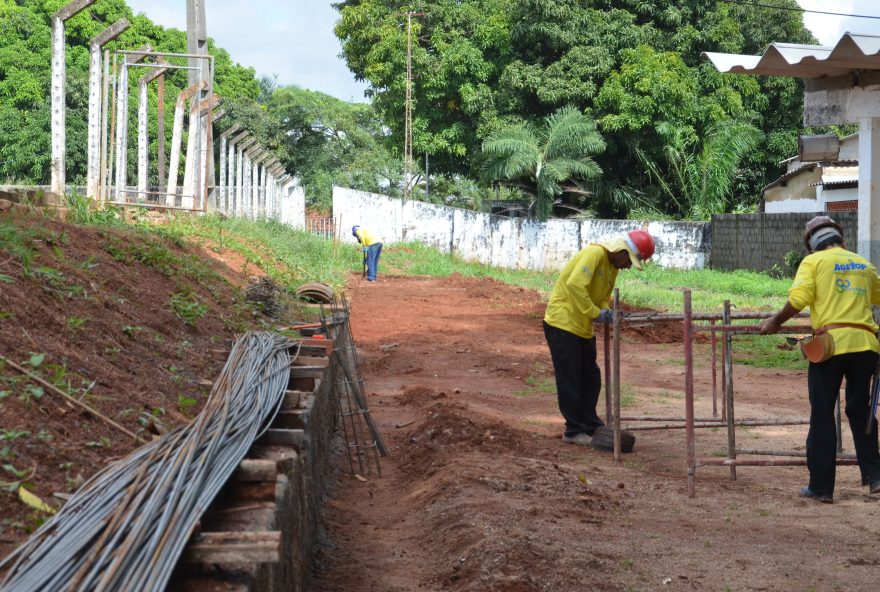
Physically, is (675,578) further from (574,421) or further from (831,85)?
(831,85)

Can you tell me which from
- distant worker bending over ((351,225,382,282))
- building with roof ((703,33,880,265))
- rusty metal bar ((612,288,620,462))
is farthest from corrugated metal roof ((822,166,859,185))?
rusty metal bar ((612,288,620,462))

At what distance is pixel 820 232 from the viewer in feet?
21.2

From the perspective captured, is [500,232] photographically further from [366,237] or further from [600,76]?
[366,237]

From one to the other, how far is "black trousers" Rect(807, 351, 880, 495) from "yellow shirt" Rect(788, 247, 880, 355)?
0.11 metres

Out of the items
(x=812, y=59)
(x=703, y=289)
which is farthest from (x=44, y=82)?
(x=812, y=59)

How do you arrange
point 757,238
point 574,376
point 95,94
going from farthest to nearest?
point 757,238 < point 95,94 < point 574,376

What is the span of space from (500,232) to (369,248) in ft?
22.8

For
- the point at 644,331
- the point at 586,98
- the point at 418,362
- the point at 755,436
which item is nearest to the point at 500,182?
the point at 586,98

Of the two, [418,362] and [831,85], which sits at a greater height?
[831,85]

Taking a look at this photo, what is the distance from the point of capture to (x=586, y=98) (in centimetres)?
3027

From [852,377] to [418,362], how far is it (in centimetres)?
732

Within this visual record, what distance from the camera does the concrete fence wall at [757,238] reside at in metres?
24.0

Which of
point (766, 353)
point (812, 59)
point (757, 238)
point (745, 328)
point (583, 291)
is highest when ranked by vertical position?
point (812, 59)

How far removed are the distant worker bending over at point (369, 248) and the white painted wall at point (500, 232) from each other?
648cm
